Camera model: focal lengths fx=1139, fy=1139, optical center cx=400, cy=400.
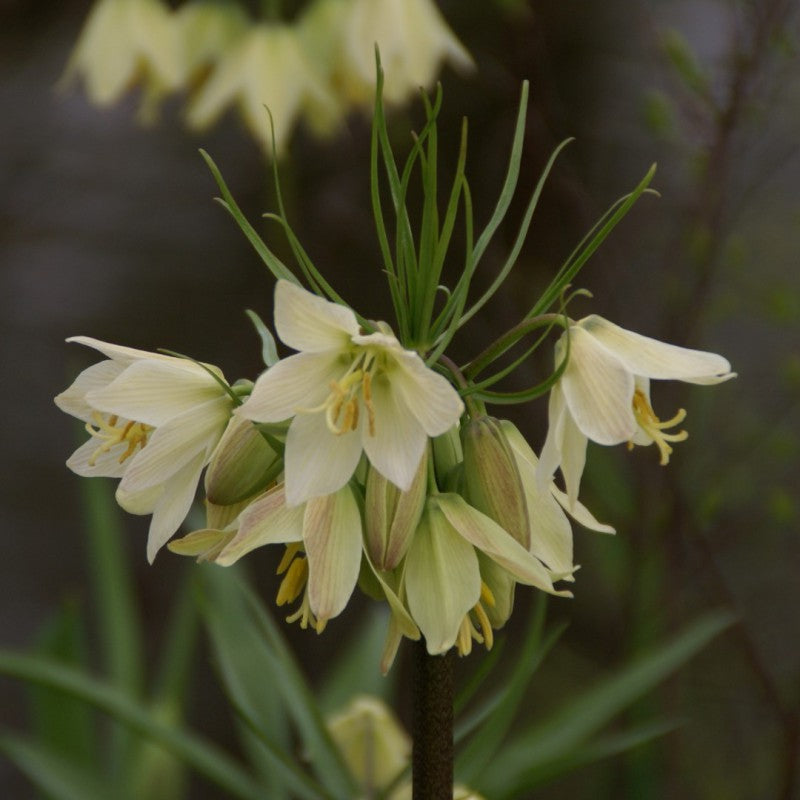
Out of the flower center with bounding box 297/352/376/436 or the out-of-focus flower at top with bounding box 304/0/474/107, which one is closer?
the flower center with bounding box 297/352/376/436

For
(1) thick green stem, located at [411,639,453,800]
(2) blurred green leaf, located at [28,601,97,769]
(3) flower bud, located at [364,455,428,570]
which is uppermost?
(3) flower bud, located at [364,455,428,570]

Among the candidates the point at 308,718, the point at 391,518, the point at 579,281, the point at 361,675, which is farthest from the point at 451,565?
the point at 579,281

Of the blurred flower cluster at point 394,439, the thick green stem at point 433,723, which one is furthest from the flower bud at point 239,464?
the thick green stem at point 433,723

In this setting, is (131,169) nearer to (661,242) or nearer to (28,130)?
(28,130)

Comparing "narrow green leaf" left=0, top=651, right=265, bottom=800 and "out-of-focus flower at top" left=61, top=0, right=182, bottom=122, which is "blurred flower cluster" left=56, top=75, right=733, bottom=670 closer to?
"narrow green leaf" left=0, top=651, right=265, bottom=800

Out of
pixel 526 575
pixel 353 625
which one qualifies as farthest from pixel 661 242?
pixel 526 575

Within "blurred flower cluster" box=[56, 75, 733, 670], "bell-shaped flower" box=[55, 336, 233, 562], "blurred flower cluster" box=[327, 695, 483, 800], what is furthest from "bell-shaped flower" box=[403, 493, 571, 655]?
"blurred flower cluster" box=[327, 695, 483, 800]

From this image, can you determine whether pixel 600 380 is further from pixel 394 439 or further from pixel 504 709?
pixel 504 709
